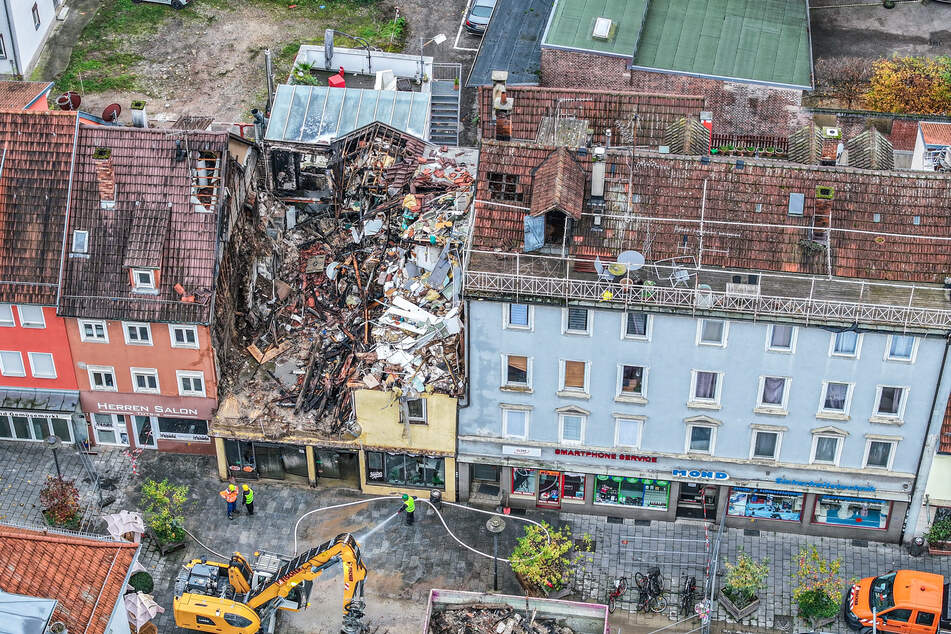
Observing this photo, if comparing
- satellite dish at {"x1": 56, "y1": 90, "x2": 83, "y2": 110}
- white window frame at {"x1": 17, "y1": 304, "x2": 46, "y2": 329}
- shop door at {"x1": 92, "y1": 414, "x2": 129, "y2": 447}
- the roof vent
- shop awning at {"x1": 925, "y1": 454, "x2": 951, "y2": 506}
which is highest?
the roof vent

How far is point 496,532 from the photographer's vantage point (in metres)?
70.0

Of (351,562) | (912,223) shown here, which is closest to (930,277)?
(912,223)

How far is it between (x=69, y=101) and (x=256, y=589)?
122ft

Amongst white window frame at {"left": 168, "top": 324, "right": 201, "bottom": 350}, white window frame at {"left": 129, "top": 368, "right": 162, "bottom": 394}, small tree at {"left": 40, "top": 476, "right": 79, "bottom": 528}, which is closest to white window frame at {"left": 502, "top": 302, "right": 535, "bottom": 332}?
white window frame at {"left": 168, "top": 324, "right": 201, "bottom": 350}

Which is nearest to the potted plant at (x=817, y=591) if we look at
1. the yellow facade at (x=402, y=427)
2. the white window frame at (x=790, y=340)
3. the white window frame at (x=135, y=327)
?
the white window frame at (x=790, y=340)

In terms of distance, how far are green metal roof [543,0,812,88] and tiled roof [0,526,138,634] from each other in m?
47.2

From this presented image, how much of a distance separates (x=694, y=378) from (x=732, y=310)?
4.52 metres

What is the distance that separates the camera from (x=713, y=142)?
89000mm

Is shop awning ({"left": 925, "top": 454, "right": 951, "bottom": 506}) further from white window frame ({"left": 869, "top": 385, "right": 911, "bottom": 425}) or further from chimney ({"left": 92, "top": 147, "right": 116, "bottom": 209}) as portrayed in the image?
chimney ({"left": 92, "top": 147, "right": 116, "bottom": 209})

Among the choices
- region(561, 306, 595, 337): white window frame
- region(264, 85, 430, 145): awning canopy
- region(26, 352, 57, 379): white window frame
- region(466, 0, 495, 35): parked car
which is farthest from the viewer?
region(466, 0, 495, 35): parked car

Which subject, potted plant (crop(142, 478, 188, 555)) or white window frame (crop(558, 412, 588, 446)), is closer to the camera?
white window frame (crop(558, 412, 588, 446))

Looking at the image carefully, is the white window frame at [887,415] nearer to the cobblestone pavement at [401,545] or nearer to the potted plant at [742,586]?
the cobblestone pavement at [401,545]

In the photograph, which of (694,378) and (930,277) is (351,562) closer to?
(694,378)

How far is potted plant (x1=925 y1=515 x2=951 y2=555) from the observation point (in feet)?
237
